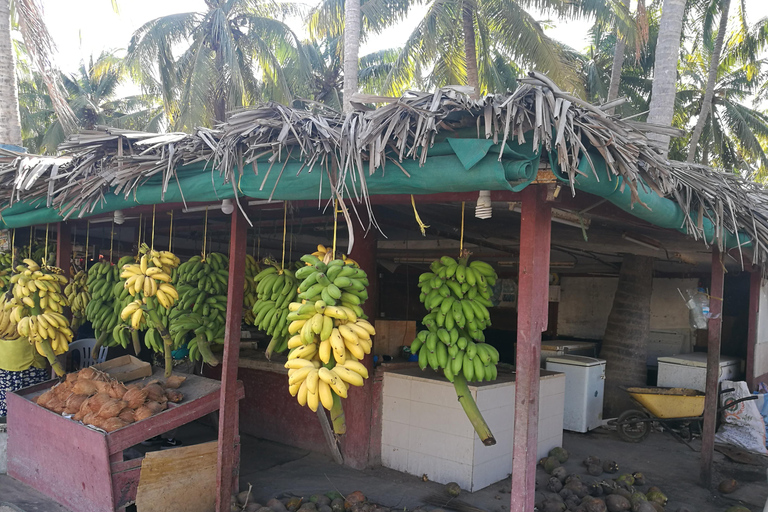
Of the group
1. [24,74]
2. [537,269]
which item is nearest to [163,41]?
[24,74]

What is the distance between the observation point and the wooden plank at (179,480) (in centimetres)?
375

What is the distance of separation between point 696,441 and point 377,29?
381 inches

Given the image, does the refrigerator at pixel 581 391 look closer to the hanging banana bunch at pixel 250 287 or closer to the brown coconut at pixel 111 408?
the hanging banana bunch at pixel 250 287

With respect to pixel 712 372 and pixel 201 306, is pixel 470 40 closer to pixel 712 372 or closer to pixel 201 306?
pixel 712 372

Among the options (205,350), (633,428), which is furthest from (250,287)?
(633,428)

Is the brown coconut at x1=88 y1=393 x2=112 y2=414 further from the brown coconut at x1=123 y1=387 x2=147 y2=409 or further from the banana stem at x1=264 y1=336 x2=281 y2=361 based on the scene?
the banana stem at x1=264 y1=336 x2=281 y2=361

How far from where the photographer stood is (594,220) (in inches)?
172

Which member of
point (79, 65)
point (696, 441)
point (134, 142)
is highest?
point (79, 65)

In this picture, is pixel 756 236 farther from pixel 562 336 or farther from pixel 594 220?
pixel 562 336

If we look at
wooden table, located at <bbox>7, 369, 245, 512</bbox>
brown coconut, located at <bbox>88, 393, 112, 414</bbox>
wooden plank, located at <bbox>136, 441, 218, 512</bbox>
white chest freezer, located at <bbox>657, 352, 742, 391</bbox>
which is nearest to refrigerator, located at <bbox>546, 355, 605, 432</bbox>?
white chest freezer, located at <bbox>657, 352, 742, 391</bbox>

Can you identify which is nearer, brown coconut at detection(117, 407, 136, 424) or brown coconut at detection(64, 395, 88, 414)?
brown coconut at detection(117, 407, 136, 424)

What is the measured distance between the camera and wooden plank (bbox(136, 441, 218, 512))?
12.3 feet

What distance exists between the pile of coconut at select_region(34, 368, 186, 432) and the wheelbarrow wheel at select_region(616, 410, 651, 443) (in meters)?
5.09

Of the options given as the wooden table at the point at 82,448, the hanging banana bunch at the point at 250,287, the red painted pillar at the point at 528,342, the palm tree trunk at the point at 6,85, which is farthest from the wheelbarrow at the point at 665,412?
the palm tree trunk at the point at 6,85
